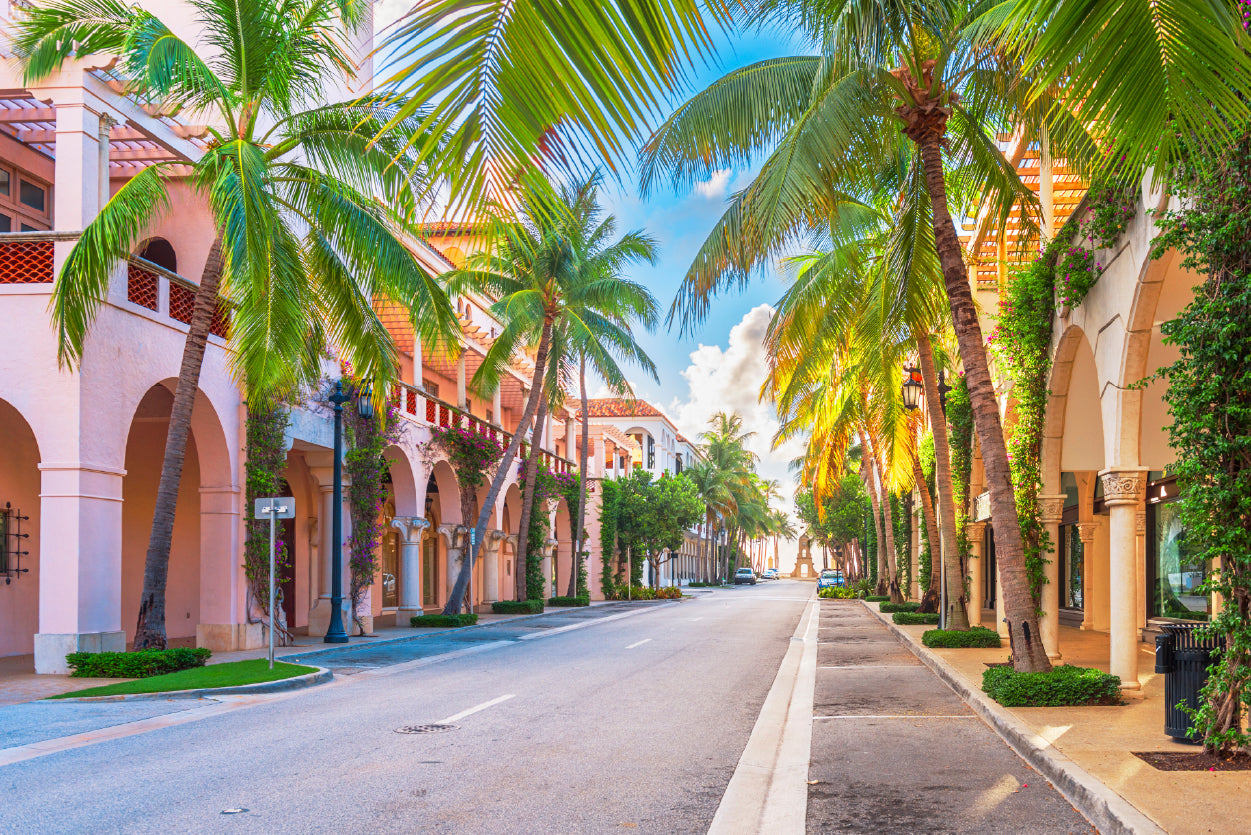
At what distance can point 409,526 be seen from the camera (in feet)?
92.4

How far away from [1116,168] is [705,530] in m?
102

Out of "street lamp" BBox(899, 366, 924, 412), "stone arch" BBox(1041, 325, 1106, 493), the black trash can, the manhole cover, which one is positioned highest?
"street lamp" BBox(899, 366, 924, 412)

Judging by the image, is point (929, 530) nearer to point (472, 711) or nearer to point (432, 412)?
point (432, 412)

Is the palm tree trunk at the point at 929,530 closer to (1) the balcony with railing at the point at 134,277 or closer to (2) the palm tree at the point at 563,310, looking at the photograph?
(2) the palm tree at the point at 563,310

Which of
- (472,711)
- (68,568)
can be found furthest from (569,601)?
(472,711)

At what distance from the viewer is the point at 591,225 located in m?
32.7

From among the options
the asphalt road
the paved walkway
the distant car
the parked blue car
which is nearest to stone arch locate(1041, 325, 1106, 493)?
the paved walkway

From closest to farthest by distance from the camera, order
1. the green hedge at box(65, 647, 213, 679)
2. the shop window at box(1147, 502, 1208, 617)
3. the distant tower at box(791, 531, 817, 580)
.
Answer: the green hedge at box(65, 647, 213, 679), the shop window at box(1147, 502, 1208, 617), the distant tower at box(791, 531, 817, 580)

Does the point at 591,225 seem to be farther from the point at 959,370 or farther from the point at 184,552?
the point at 184,552

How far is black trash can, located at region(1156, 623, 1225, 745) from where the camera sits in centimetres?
853

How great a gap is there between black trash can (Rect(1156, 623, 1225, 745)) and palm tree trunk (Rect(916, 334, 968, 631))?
10.5 meters

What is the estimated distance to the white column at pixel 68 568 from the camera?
15.3 meters

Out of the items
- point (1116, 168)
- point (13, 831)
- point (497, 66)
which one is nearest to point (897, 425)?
point (1116, 168)

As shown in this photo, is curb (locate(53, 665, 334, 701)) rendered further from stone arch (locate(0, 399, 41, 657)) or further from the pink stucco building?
stone arch (locate(0, 399, 41, 657))
